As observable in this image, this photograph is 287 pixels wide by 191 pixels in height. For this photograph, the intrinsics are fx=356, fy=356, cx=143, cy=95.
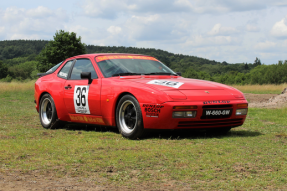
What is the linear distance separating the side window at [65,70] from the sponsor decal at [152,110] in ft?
8.73

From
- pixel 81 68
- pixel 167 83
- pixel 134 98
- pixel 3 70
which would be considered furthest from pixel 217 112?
pixel 3 70

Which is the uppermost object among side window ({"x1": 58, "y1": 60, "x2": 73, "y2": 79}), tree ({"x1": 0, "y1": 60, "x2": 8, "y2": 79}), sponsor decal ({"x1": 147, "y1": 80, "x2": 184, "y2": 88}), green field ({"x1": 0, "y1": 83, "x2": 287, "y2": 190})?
tree ({"x1": 0, "y1": 60, "x2": 8, "y2": 79})

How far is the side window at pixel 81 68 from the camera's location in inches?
279

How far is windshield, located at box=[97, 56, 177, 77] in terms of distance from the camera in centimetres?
670

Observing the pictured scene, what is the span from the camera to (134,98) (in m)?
5.79

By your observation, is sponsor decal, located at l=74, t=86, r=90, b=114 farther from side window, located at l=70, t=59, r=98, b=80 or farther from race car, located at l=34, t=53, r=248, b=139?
side window, located at l=70, t=59, r=98, b=80

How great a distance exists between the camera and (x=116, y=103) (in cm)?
620

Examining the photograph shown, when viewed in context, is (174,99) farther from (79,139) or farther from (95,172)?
(95,172)

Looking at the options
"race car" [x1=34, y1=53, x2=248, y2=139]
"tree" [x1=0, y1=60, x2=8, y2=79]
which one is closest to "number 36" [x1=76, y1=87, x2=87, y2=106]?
"race car" [x1=34, y1=53, x2=248, y2=139]

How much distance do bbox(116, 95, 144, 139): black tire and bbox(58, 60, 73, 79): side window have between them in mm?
2065

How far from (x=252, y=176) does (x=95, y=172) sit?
161 cm

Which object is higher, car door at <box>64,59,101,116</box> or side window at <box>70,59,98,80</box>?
side window at <box>70,59,98,80</box>

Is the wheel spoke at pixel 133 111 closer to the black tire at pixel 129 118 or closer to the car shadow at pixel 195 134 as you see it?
the black tire at pixel 129 118

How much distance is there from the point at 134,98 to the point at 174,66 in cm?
9719
